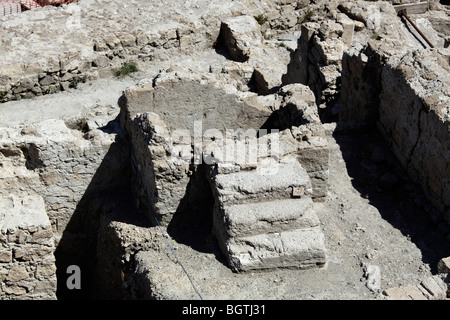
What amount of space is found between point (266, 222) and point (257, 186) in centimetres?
41

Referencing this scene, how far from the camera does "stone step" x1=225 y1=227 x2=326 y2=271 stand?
8.27 meters

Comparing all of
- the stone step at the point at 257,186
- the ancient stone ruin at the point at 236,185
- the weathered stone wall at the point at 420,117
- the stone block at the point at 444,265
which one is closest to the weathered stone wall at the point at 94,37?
the ancient stone ruin at the point at 236,185

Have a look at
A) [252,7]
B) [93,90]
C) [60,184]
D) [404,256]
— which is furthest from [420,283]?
[252,7]

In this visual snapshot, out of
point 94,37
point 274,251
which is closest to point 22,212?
point 274,251

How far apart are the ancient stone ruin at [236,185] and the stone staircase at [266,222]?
15mm

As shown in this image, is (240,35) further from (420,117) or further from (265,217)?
(265,217)

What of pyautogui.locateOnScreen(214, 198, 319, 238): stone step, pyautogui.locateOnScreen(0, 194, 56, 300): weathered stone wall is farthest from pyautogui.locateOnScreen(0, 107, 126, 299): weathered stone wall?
pyautogui.locateOnScreen(214, 198, 319, 238): stone step

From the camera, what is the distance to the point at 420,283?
8.10m

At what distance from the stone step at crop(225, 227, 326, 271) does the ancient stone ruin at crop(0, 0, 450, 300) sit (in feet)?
0.05

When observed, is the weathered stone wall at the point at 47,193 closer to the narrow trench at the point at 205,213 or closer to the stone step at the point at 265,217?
the narrow trench at the point at 205,213

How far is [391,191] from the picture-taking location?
9938 mm

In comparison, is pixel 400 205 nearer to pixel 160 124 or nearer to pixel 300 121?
pixel 300 121

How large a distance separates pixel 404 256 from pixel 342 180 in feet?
5.05

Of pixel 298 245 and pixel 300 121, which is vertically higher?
pixel 300 121
